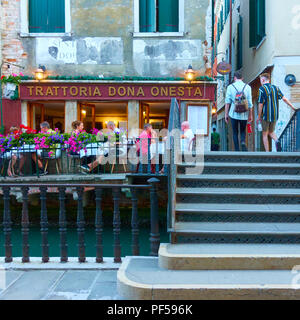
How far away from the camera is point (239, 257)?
3.35 metres

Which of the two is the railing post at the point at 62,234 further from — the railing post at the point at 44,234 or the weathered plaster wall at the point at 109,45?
the weathered plaster wall at the point at 109,45

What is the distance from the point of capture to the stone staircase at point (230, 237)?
2969mm

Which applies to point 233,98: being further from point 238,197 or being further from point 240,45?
point 240,45

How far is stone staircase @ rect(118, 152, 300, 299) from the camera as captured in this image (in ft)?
9.74

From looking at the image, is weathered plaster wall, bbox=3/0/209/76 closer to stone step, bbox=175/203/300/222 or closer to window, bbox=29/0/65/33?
window, bbox=29/0/65/33

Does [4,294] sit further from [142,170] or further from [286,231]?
[142,170]

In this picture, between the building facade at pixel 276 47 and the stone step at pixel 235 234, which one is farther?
the building facade at pixel 276 47

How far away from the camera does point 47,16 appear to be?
33.3 feet

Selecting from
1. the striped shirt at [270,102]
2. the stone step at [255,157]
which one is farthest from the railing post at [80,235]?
the striped shirt at [270,102]

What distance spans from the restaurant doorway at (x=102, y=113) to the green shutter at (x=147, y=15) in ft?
7.96

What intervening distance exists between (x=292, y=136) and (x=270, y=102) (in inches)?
40.7

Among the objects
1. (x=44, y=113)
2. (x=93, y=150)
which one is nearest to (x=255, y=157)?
(x=93, y=150)

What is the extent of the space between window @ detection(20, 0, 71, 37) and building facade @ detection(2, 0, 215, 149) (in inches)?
1.1

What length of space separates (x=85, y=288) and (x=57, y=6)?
371 inches
